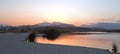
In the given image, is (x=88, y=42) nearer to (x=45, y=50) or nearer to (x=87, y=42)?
(x=87, y=42)

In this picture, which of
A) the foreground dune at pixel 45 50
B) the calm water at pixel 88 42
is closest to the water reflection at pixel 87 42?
the calm water at pixel 88 42

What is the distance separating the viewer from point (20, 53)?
1001 cm

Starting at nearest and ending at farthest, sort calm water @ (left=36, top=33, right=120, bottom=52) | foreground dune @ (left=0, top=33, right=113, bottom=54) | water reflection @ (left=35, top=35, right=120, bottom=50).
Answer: foreground dune @ (left=0, top=33, right=113, bottom=54)
water reflection @ (left=35, top=35, right=120, bottom=50)
calm water @ (left=36, top=33, right=120, bottom=52)

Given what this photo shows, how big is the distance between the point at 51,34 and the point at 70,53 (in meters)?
59.8

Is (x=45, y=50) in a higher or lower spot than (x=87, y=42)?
higher

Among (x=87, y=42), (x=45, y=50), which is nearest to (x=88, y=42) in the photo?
(x=87, y=42)

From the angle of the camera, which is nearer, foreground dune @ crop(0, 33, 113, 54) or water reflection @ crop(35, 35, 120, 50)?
foreground dune @ crop(0, 33, 113, 54)

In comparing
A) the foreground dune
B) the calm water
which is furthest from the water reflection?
the foreground dune

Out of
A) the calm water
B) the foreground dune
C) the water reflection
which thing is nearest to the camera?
the foreground dune

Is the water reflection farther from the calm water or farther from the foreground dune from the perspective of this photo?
the foreground dune

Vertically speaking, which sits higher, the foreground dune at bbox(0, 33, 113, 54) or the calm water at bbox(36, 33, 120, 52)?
the foreground dune at bbox(0, 33, 113, 54)

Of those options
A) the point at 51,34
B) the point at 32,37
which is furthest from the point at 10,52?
the point at 51,34

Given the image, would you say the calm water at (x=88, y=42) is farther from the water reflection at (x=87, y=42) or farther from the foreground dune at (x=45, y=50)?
the foreground dune at (x=45, y=50)

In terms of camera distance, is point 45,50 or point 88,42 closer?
point 45,50
